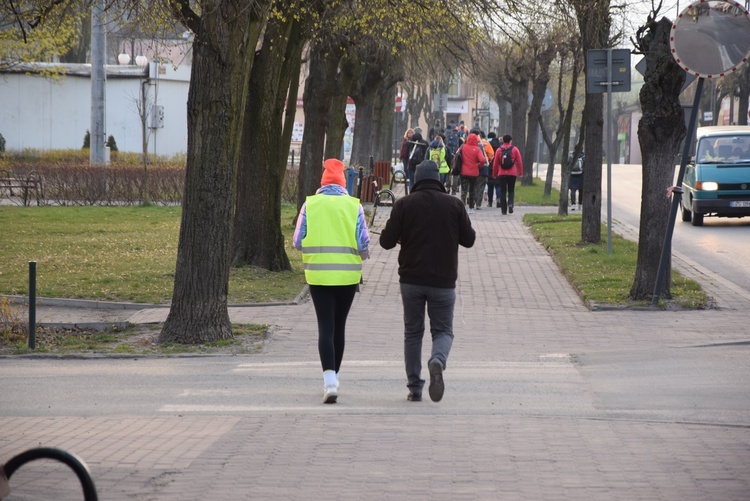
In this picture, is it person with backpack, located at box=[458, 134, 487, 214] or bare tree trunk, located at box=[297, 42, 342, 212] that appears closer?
bare tree trunk, located at box=[297, 42, 342, 212]

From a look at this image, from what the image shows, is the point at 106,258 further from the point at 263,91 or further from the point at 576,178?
the point at 576,178

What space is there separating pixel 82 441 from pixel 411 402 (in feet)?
8.06

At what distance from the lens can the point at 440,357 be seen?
8250 millimetres

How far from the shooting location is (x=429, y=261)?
823 cm

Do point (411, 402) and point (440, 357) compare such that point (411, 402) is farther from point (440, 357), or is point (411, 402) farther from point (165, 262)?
point (165, 262)

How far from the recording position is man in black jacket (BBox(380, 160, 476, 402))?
8242mm

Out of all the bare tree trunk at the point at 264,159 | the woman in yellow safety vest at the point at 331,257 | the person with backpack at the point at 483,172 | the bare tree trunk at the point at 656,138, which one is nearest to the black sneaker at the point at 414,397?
the woman in yellow safety vest at the point at 331,257

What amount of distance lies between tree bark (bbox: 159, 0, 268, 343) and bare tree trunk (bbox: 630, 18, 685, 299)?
4986mm

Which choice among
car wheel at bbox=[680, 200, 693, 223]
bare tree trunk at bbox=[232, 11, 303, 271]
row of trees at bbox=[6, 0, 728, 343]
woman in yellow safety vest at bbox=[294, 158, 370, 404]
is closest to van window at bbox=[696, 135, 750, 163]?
car wheel at bbox=[680, 200, 693, 223]

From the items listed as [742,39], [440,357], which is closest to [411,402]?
[440,357]

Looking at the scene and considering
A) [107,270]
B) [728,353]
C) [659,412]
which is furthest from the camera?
[107,270]

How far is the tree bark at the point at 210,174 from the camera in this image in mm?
10938

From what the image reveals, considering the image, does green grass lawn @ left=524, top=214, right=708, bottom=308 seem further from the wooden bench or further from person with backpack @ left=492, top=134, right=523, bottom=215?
the wooden bench

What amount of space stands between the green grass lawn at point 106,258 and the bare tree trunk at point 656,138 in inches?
176
